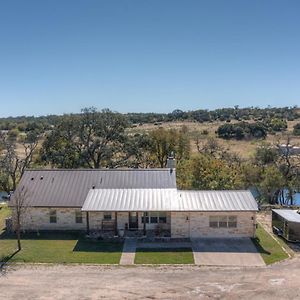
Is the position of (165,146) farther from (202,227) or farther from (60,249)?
(60,249)

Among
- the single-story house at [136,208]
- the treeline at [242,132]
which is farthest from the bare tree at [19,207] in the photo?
the treeline at [242,132]

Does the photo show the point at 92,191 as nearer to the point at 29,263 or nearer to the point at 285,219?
the point at 29,263

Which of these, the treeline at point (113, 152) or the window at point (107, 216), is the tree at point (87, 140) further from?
the window at point (107, 216)

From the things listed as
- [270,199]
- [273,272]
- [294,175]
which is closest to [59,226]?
[273,272]

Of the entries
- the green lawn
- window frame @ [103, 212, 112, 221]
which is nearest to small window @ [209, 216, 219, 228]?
the green lawn

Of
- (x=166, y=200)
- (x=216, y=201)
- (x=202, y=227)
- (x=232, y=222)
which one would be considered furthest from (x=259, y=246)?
(x=166, y=200)

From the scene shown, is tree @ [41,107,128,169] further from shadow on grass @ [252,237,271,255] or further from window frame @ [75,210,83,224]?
shadow on grass @ [252,237,271,255]
